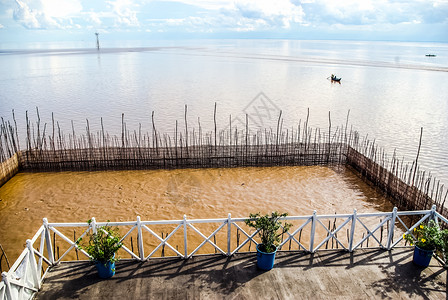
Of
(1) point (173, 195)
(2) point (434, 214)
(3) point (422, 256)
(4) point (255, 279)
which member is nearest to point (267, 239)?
(4) point (255, 279)

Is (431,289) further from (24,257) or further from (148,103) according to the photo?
(148,103)

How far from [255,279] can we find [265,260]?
1.48 ft

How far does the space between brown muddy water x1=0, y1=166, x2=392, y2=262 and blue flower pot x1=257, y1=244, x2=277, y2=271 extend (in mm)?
4609

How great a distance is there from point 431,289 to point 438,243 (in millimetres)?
998

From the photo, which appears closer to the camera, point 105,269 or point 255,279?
point 105,269

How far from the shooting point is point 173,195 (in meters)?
13.2

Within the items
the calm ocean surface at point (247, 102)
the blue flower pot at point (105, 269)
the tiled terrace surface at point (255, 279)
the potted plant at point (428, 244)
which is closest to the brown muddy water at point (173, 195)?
the tiled terrace surface at point (255, 279)

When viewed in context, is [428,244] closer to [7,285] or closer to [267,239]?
[267,239]

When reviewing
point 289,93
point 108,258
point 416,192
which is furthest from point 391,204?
point 289,93

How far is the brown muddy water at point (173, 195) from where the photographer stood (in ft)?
38.3

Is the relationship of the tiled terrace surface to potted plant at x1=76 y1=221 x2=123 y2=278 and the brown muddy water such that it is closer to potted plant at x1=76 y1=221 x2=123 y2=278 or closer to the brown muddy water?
potted plant at x1=76 y1=221 x2=123 y2=278

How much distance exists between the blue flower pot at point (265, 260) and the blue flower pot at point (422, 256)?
10.9 ft

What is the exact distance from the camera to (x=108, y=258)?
6699 millimetres

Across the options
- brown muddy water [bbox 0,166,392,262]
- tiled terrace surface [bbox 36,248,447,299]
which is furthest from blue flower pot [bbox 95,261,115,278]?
brown muddy water [bbox 0,166,392,262]
